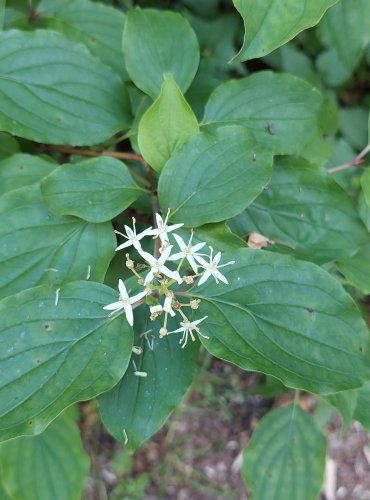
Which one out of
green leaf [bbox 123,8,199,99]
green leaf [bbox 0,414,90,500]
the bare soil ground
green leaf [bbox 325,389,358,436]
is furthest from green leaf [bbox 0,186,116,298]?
the bare soil ground

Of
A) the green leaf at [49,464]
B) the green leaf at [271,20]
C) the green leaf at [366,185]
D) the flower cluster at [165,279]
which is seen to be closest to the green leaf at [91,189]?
the flower cluster at [165,279]

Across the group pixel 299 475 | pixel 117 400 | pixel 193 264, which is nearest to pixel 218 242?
pixel 193 264

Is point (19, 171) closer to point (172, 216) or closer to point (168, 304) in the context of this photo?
point (172, 216)

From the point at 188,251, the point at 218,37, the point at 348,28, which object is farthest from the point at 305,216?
the point at 218,37

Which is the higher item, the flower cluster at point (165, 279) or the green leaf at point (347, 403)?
the flower cluster at point (165, 279)

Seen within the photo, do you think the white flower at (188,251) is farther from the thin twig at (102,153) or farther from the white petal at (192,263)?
the thin twig at (102,153)

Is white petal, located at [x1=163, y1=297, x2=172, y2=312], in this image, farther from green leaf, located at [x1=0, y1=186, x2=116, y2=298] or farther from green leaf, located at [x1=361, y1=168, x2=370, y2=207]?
green leaf, located at [x1=361, y1=168, x2=370, y2=207]
